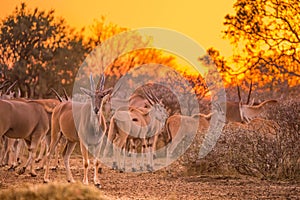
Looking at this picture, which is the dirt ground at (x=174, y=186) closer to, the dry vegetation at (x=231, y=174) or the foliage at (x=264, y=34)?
the dry vegetation at (x=231, y=174)

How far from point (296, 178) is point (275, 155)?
0.58m

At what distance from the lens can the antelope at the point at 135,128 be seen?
58.1ft

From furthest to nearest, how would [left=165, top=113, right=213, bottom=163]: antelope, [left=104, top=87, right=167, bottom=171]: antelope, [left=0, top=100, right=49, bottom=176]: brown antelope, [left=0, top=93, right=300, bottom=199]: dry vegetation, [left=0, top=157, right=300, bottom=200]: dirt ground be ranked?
[left=165, top=113, right=213, bottom=163]: antelope → [left=104, top=87, right=167, bottom=171]: antelope → [left=0, top=100, right=49, bottom=176]: brown antelope → [left=0, top=93, right=300, bottom=199]: dry vegetation → [left=0, top=157, right=300, bottom=200]: dirt ground

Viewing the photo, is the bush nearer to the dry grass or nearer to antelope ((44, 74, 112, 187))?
antelope ((44, 74, 112, 187))

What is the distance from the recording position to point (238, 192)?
39.9ft

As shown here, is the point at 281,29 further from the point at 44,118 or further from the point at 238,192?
the point at 238,192

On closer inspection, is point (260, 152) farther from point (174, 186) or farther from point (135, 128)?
point (135, 128)

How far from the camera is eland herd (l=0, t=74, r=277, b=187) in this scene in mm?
14039

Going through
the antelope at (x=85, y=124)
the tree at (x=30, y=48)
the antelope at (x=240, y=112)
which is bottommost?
the antelope at (x=85, y=124)

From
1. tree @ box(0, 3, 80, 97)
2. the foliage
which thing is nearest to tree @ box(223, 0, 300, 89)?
the foliage

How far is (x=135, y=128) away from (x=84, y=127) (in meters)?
4.72

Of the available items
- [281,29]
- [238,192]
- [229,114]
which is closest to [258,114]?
[229,114]

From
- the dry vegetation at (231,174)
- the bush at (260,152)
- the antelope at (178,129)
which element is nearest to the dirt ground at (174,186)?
the dry vegetation at (231,174)

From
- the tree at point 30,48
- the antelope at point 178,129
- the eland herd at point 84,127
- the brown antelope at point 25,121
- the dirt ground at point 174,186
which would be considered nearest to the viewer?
the dirt ground at point 174,186
